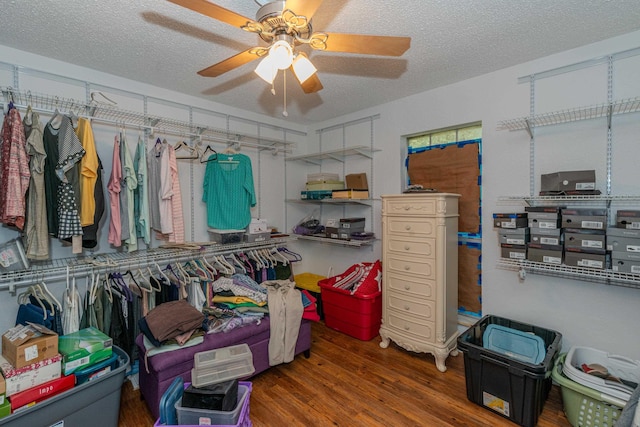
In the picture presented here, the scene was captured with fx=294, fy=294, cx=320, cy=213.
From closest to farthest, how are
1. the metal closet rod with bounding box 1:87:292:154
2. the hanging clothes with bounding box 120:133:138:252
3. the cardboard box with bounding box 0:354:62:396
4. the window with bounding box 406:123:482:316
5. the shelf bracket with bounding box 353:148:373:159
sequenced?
1. the cardboard box with bounding box 0:354:62:396
2. the metal closet rod with bounding box 1:87:292:154
3. the hanging clothes with bounding box 120:133:138:252
4. the window with bounding box 406:123:482:316
5. the shelf bracket with bounding box 353:148:373:159

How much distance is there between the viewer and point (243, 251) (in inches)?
125

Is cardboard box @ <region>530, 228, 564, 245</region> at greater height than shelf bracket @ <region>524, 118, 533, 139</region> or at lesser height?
lesser

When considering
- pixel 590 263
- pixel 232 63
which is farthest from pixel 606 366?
pixel 232 63

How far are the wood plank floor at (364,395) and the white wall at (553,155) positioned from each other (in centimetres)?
58

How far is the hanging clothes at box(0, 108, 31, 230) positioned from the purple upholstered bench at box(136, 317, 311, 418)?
3.67 feet

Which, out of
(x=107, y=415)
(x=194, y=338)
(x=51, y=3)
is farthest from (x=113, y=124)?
(x=107, y=415)

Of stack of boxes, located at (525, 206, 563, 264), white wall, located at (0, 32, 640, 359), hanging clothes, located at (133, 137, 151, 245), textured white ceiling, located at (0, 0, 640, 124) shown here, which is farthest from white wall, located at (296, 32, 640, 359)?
hanging clothes, located at (133, 137, 151, 245)

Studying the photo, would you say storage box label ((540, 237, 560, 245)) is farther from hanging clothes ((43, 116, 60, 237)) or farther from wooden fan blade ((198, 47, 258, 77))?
hanging clothes ((43, 116, 60, 237))

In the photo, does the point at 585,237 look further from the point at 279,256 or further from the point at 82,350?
the point at 82,350

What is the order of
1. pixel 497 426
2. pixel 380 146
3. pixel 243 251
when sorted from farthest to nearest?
1. pixel 380 146
2. pixel 243 251
3. pixel 497 426

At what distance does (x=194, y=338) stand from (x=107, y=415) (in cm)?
59

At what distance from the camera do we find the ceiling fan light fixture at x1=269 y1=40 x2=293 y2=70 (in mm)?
1388

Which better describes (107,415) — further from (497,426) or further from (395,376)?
(497,426)

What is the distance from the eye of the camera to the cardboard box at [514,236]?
2.27 meters
